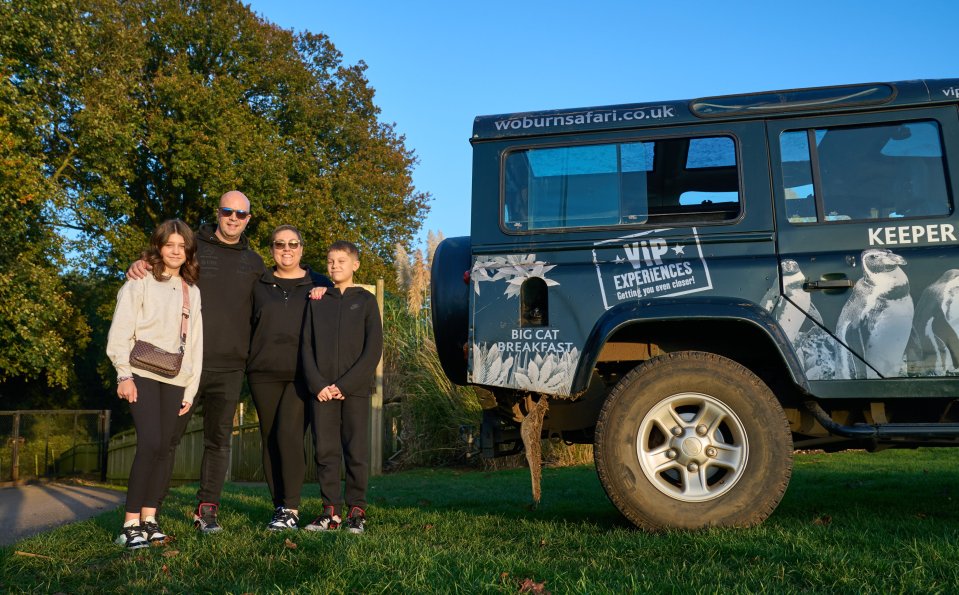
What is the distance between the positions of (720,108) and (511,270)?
1.56 metres

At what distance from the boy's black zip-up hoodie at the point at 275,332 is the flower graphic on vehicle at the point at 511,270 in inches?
48.6

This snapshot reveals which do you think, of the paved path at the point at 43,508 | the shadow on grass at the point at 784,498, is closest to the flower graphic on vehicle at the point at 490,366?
the shadow on grass at the point at 784,498

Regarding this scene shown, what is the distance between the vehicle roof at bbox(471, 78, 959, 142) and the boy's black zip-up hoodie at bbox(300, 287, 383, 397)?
4.37 ft

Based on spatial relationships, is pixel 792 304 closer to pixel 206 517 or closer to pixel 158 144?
pixel 206 517

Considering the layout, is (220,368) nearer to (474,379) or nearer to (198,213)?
(474,379)

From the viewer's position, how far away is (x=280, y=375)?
5023mm

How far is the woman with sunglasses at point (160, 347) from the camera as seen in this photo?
4.38m

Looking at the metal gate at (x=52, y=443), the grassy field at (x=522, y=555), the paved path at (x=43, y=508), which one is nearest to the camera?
the grassy field at (x=522, y=555)

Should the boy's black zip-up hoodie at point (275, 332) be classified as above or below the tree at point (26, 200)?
below

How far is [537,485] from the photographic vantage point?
466 centimetres

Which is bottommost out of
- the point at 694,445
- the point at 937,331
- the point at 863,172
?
the point at 694,445

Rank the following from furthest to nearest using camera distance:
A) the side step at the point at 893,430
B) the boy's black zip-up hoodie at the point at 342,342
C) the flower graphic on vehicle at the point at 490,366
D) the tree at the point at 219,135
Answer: the tree at the point at 219,135, the boy's black zip-up hoodie at the point at 342,342, the flower graphic on vehicle at the point at 490,366, the side step at the point at 893,430

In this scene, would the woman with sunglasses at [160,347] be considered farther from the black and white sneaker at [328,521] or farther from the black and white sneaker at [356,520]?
the black and white sneaker at [356,520]

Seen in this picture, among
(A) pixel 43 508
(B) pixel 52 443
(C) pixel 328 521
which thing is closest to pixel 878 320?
(C) pixel 328 521
